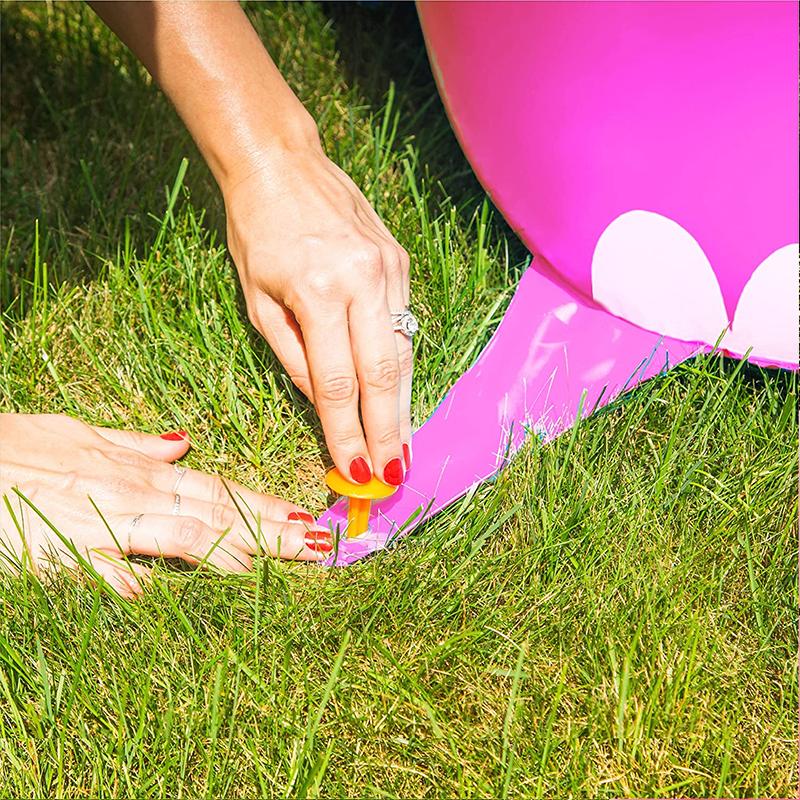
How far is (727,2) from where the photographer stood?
3.75ft

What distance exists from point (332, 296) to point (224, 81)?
13.6 inches

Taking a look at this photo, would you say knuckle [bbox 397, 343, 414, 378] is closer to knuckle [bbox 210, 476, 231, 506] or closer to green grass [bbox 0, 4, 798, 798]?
green grass [bbox 0, 4, 798, 798]

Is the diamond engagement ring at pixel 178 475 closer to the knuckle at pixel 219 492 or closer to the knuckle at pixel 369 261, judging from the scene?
the knuckle at pixel 219 492

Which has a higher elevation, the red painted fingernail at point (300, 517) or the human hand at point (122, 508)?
the human hand at point (122, 508)

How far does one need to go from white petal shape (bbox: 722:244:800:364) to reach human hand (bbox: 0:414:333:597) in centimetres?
58

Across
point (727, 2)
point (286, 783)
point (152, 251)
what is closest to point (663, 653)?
point (286, 783)

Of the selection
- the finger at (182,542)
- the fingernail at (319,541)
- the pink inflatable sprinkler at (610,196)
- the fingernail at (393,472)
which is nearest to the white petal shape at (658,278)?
the pink inflatable sprinkler at (610,196)

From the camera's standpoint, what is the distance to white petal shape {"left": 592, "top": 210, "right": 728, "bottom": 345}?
4.12ft

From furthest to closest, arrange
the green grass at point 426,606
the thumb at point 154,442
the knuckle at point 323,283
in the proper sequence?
1. the thumb at point 154,442
2. the knuckle at point 323,283
3. the green grass at point 426,606

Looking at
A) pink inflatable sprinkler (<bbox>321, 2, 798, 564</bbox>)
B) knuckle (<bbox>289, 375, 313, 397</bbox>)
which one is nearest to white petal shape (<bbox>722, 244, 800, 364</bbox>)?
pink inflatable sprinkler (<bbox>321, 2, 798, 564</bbox>)

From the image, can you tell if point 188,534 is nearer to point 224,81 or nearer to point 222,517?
point 222,517

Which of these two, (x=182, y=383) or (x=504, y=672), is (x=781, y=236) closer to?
(x=504, y=672)

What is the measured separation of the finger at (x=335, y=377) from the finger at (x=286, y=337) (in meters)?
0.06

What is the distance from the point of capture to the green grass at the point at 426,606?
3.58ft
